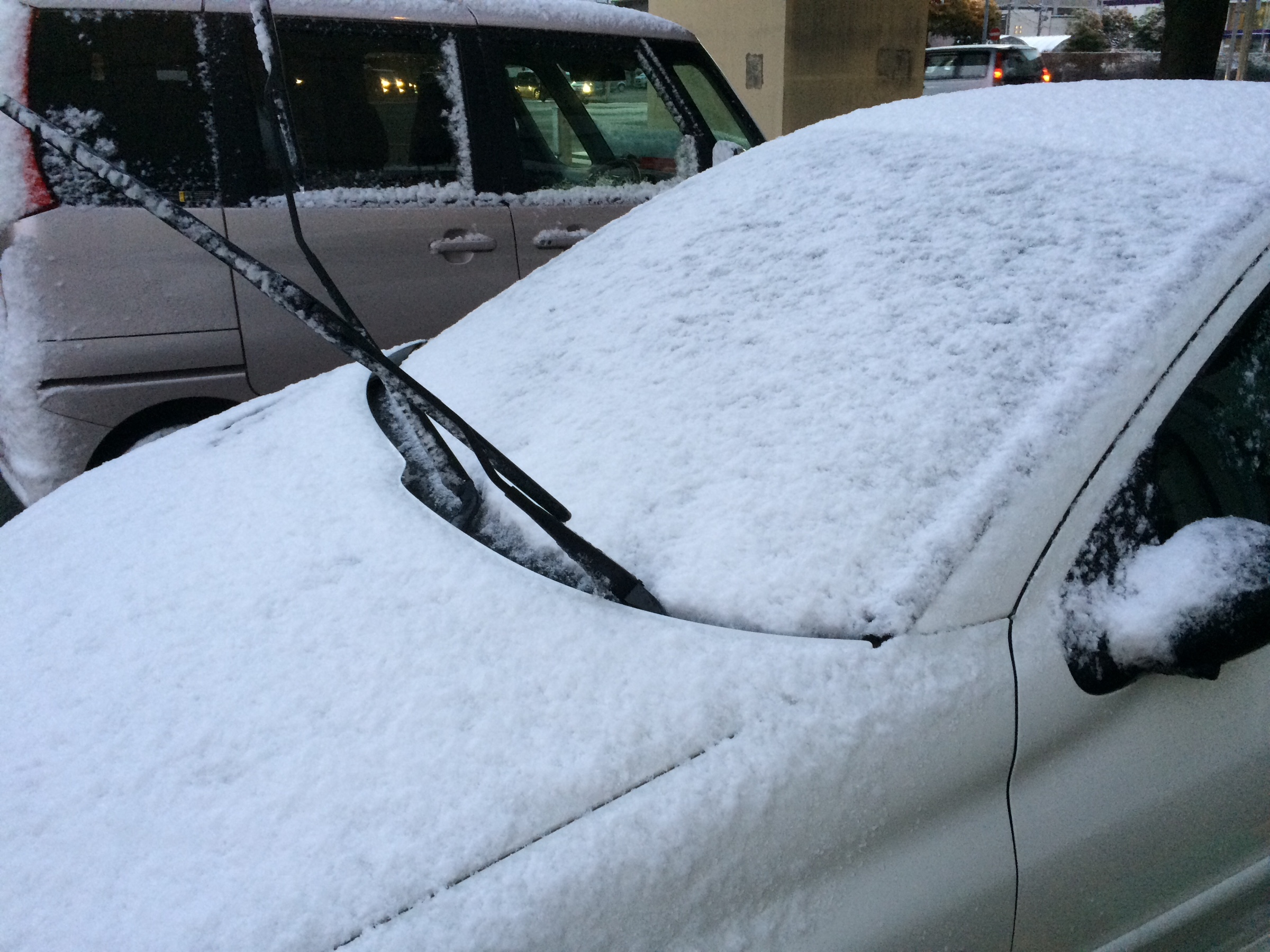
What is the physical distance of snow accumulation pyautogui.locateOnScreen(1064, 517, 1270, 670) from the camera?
116cm

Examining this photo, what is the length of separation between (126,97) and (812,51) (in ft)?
24.9

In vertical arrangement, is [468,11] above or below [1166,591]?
above

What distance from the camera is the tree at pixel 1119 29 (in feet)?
99.6

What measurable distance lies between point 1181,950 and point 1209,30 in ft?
22.4

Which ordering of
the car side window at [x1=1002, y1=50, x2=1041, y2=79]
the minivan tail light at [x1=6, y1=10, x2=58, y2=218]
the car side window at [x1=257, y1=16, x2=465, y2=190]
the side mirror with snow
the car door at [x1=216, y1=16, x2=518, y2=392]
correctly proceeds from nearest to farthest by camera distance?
the side mirror with snow, the minivan tail light at [x1=6, y1=10, x2=58, y2=218], the car door at [x1=216, y1=16, x2=518, y2=392], the car side window at [x1=257, y1=16, x2=465, y2=190], the car side window at [x1=1002, y1=50, x2=1041, y2=79]

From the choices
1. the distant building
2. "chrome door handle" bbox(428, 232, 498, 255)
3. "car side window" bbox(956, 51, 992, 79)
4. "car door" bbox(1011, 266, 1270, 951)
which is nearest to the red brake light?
"chrome door handle" bbox(428, 232, 498, 255)

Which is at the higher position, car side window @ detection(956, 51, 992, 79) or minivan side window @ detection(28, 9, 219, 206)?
minivan side window @ detection(28, 9, 219, 206)

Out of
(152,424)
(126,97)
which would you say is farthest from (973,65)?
(152,424)

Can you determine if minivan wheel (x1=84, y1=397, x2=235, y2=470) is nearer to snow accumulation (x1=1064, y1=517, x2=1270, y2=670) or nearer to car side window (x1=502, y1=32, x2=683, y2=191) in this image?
car side window (x1=502, y1=32, x2=683, y2=191)

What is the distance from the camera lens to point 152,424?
3.12 m

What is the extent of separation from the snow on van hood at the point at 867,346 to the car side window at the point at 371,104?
174 cm

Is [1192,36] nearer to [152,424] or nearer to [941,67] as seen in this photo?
[152,424]

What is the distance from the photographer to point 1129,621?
1.17 m

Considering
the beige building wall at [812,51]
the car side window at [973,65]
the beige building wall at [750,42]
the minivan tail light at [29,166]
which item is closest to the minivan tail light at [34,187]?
the minivan tail light at [29,166]
